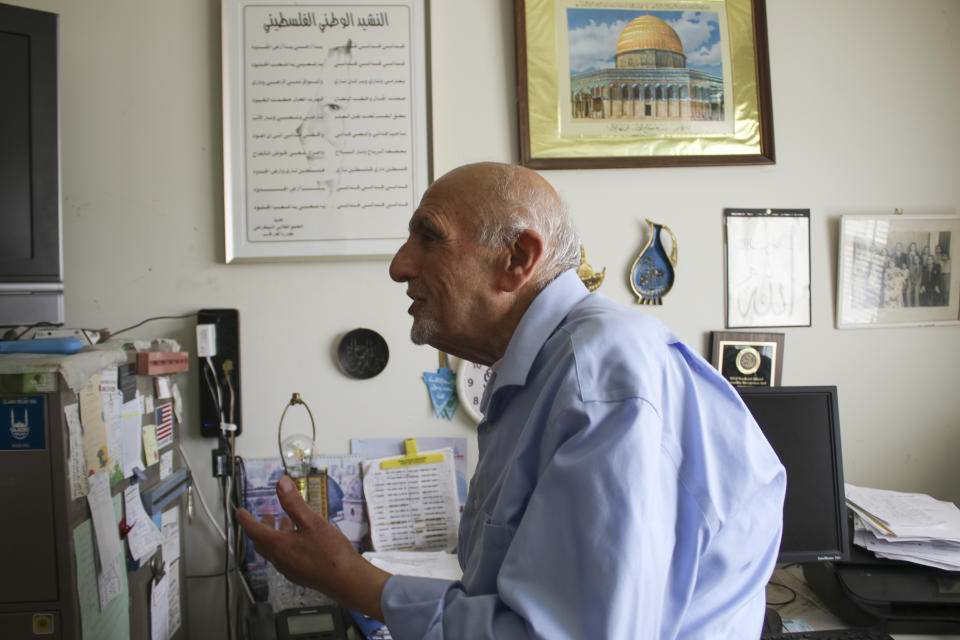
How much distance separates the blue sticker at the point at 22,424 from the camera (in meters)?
1.04

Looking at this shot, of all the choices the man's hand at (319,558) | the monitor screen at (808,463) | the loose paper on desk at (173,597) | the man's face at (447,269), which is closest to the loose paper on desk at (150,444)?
the loose paper on desk at (173,597)

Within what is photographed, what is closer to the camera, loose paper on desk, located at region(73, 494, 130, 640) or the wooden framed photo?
loose paper on desk, located at region(73, 494, 130, 640)

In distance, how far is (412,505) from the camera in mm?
1637

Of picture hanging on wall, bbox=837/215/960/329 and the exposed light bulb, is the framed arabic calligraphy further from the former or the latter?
picture hanging on wall, bbox=837/215/960/329

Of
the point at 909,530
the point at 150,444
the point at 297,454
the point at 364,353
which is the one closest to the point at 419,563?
the point at 297,454

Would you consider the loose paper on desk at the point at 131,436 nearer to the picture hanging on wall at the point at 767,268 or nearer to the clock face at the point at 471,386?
the clock face at the point at 471,386

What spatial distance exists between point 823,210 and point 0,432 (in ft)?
6.45

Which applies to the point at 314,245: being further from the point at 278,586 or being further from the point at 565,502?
the point at 565,502

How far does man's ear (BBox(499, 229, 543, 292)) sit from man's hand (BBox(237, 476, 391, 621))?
40 centimetres

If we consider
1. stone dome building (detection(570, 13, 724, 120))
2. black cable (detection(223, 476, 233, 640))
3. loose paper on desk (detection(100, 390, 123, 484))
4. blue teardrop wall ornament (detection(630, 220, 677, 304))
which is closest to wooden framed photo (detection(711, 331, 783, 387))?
blue teardrop wall ornament (detection(630, 220, 677, 304))

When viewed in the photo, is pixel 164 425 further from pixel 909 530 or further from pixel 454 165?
pixel 909 530

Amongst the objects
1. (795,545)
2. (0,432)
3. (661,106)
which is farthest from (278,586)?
(661,106)

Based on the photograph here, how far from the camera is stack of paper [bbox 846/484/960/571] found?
140 cm

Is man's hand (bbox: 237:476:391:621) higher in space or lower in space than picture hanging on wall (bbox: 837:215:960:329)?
lower
